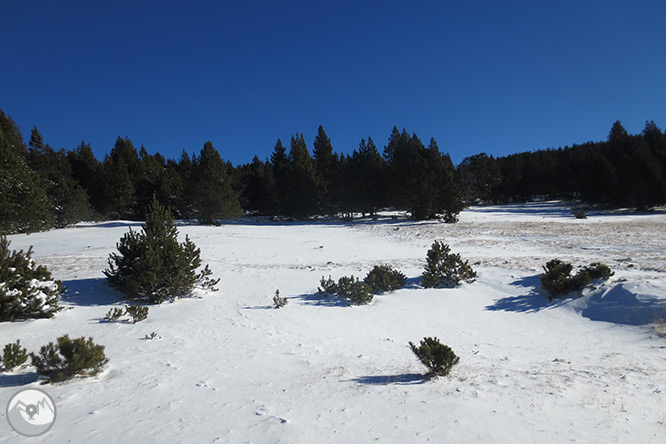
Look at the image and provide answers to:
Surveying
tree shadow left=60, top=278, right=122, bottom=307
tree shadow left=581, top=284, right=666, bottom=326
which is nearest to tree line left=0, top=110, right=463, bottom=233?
tree shadow left=60, top=278, right=122, bottom=307

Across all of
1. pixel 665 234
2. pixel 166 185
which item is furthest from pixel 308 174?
pixel 665 234

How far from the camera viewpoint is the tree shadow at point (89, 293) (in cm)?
808

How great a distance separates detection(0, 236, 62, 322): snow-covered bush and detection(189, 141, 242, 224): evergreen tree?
26398 mm

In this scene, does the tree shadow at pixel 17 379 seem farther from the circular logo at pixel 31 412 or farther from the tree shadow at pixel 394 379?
the tree shadow at pixel 394 379

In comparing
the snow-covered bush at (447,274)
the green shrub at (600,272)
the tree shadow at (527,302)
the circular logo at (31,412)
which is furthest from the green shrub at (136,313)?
the green shrub at (600,272)

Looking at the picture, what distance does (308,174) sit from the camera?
41.9 metres

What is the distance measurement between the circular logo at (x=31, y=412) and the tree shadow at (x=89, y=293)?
4.81m

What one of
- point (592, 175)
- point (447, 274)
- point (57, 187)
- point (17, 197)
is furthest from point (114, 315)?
point (592, 175)

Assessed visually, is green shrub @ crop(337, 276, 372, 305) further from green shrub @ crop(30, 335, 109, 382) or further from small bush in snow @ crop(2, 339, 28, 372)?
small bush in snow @ crop(2, 339, 28, 372)

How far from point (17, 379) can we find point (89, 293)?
16.5ft

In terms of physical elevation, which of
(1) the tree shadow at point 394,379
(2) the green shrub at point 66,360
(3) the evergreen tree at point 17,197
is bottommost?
(1) the tree shadow at point 394,379

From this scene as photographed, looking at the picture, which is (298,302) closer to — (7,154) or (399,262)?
(399,262)

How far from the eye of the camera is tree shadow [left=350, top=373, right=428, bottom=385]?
14.2 feet

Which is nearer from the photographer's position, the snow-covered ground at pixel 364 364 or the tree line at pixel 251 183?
the snow-covered ground at pixel 364 364
